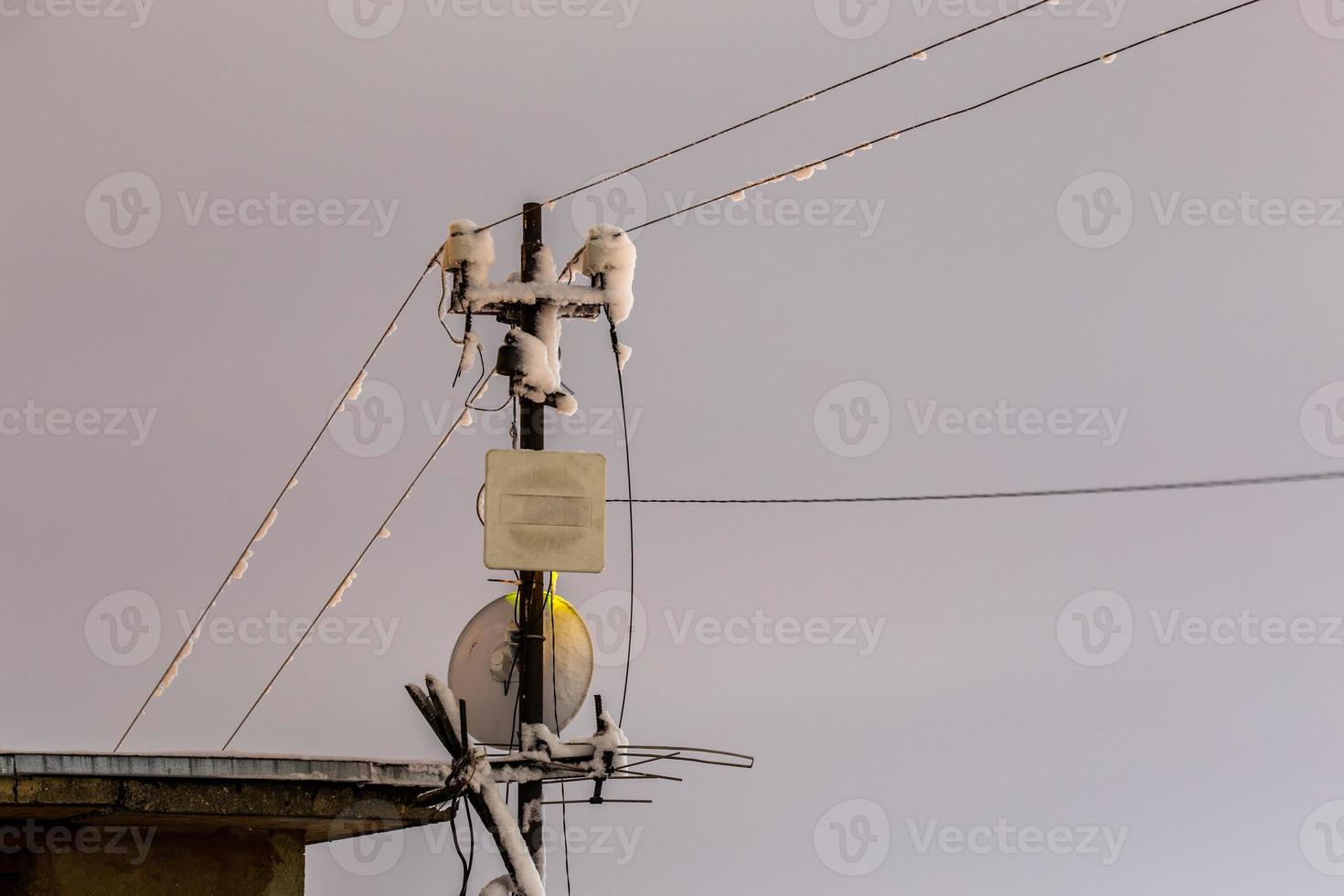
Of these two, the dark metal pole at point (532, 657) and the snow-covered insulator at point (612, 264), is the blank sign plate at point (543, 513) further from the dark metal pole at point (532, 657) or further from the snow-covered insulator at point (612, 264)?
the snow-covered insulator at point (612, 264)

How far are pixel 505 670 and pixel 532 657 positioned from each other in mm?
190

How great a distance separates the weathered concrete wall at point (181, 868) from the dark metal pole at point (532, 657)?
1.45m

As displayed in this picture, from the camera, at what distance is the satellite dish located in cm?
1016

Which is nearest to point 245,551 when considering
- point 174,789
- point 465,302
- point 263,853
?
point 465,302

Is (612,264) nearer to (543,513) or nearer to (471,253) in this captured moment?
(471,253)

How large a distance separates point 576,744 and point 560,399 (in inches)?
96.2

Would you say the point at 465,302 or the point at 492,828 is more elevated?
the point at 465,302

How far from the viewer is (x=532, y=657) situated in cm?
1020

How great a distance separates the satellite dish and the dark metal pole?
0.21ft

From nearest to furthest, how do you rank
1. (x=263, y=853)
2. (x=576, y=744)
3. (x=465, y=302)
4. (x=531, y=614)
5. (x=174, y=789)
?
(x=174, y=789)
(x=263, y=853)
(x=576, y=744)
(x=531, y=614)
(x=465, y=302)

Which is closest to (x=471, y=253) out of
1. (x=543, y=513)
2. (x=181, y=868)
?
(x=543, y=513)

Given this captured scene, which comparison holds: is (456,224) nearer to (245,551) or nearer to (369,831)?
(245,551)

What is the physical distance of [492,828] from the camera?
9039 millimetres

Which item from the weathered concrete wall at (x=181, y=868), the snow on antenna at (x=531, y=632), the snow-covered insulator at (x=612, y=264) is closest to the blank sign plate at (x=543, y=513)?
the snow on antenna at (x=531, y=632)
